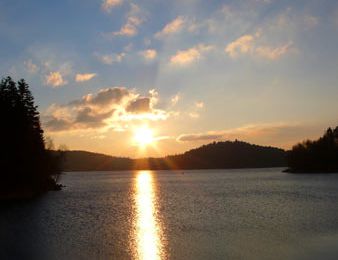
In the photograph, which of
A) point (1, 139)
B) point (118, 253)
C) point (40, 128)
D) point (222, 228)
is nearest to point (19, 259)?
point (118, 253)

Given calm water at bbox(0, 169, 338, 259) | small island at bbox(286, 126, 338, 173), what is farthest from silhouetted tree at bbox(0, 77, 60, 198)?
small island at bbox(286, 126, 338, 173)

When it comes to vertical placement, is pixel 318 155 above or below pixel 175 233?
above

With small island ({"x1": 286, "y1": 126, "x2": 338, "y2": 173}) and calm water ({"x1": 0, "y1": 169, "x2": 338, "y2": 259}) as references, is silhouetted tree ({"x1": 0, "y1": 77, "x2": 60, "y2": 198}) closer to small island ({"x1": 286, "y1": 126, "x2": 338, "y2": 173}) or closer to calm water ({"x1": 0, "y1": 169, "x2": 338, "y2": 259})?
calm water ({"x1": 0, "y1": 169, "x2": 338, "y2": 259})

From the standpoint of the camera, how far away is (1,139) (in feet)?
216

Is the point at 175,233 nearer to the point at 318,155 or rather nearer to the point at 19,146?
the point at 19,146

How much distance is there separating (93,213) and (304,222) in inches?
1048

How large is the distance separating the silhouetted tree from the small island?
125038mm

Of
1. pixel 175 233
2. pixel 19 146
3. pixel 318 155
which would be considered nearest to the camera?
pixel 175 233

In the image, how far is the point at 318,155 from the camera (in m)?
180

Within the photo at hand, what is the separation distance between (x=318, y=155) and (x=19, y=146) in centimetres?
13983

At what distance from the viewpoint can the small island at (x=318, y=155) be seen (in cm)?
17750

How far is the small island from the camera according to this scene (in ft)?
582

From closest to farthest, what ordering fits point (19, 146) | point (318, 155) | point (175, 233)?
point (175, 233), point (19, 146), point (318, 155)

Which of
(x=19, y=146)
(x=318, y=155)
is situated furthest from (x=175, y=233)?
(x=318, y=155)
